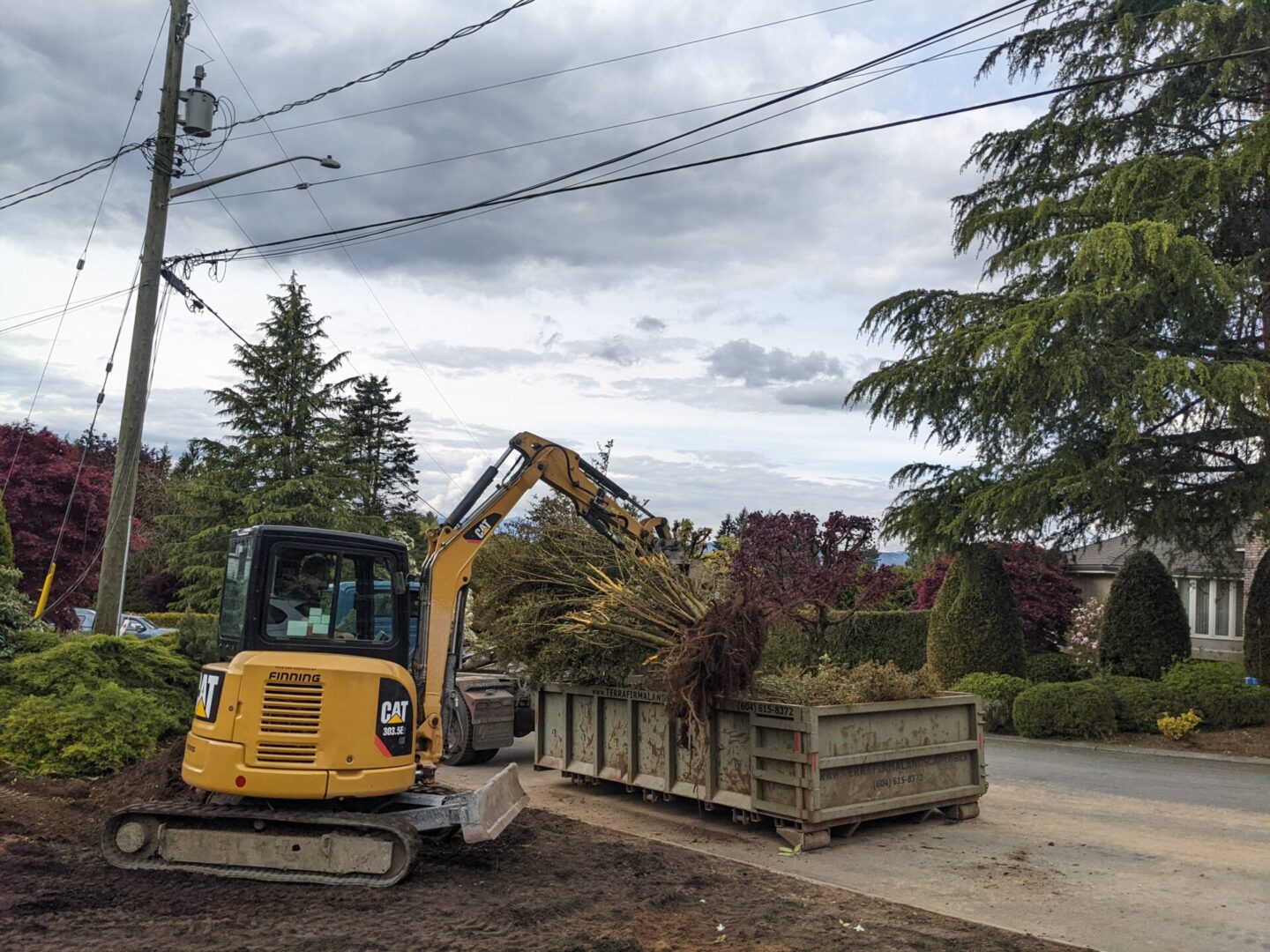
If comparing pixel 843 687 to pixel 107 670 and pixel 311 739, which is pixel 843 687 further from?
pixel 107 670

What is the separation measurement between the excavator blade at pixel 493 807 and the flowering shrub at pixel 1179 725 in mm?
11550

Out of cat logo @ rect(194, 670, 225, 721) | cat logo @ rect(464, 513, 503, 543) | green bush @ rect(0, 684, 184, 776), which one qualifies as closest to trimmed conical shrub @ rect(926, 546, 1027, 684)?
cat logo @ rect(464, 513, 503, 543)

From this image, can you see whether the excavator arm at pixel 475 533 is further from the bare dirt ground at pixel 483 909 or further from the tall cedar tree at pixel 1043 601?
the tall cedar tree at pixel 1043 601

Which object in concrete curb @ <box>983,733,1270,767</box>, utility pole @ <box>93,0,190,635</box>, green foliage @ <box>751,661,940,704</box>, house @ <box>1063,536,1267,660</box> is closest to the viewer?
green foliage @ <box>751,661,940,704</box>

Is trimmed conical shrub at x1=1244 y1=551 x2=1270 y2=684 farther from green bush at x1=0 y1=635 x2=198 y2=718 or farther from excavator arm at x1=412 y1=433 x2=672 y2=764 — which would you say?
green bush at x1=0 y1=635 x2=198 y2=718

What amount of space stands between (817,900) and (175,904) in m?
4.12

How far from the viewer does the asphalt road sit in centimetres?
670

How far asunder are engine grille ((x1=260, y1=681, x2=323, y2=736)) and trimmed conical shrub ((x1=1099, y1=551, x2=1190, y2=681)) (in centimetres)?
1607

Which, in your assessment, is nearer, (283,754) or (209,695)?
(283,754)

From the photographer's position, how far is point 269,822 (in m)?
7.20

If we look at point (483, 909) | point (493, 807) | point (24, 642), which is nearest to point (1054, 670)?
point (493, 807)

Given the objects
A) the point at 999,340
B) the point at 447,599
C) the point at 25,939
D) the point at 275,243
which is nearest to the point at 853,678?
the point at 447,599

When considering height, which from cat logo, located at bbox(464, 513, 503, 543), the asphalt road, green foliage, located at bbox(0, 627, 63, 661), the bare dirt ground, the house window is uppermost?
cat logo, located at bbox(464, 513, 503, 543)

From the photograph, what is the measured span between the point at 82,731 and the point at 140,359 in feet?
15.1
